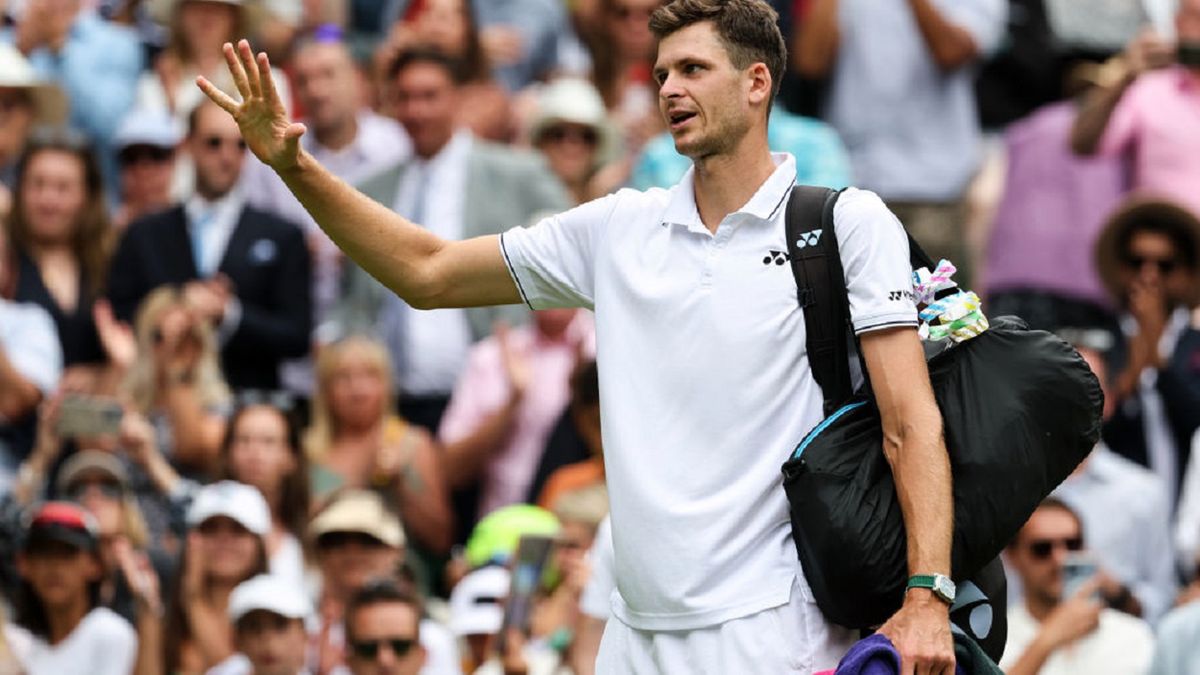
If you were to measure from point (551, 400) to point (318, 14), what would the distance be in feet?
14.7

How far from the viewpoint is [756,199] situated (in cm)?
556

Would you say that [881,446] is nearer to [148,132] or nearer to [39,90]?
[148,132]

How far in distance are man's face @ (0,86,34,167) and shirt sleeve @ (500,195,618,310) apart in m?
7.65

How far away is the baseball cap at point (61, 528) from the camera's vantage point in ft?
31.6

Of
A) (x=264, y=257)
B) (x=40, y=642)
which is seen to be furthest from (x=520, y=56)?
(x=40, y=642)

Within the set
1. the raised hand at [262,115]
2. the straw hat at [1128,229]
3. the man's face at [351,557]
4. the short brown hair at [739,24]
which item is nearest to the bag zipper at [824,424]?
the short brown hair at [739,24]

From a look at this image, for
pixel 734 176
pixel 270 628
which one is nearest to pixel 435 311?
pixel 270 628

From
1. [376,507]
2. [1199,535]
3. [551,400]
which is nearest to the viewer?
[1199,535]

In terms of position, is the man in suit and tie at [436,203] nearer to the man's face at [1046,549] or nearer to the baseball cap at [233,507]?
the baseball cap at [233,507]

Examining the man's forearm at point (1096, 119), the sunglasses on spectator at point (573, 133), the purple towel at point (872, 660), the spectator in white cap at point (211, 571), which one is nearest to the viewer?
the purple towel at point (872, 660)

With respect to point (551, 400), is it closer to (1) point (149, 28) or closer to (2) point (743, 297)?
(1) point (149, 28)

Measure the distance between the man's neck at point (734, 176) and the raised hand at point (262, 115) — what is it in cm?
92

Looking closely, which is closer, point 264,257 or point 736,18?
point 736,18

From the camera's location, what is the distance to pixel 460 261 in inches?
233
